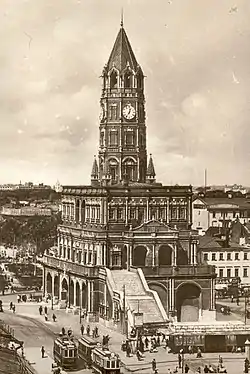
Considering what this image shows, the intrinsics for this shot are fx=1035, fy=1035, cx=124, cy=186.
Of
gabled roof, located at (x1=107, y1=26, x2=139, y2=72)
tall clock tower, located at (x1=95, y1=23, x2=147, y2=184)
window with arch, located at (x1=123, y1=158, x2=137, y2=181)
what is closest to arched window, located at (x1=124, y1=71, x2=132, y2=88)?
tall clock tower, located at (x1=95, y1=23, x2=147, y2=184)

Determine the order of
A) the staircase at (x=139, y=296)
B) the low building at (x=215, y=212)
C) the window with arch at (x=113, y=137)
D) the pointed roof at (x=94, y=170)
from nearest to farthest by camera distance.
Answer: the staircase at (x=139, y=296) → the pointed roof at (x=94, y=170) → the low building at (x=215, y=212) → the window with arch at (x=113, y=137)

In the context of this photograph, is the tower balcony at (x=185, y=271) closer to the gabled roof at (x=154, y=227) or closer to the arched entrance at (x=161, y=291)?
the arched entrance at (x=161, y=291)

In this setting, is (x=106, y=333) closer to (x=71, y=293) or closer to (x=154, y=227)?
(x=71, y=293)

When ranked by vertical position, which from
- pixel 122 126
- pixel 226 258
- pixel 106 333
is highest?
pixel 122 126

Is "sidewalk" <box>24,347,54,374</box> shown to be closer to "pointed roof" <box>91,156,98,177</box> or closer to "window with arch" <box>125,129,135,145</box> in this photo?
"pointed roof" <box>91,156,98,177</box>

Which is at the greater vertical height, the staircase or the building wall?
the building wall

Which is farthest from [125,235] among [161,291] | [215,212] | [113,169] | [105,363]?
[105,363]

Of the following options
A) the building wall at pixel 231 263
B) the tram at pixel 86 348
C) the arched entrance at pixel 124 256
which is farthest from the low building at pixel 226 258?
the tram at pixel 86 348
